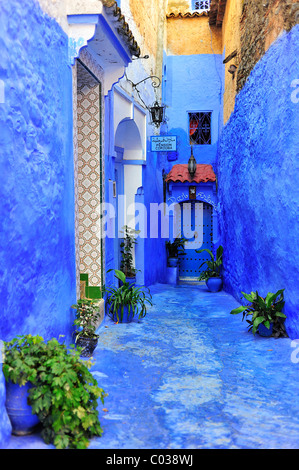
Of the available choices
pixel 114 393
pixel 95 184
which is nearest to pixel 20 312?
pixel 114 393

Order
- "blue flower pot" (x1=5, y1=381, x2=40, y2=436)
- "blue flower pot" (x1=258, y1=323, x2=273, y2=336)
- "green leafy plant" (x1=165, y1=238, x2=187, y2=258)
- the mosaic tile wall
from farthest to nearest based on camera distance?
"green leafy plant" (x1=165, y1=238, x2=187, y2=258), the mosaic tile wall, "blue flower pot" (x1=258, y1=323, x2=273, y2=336), "blue flower pot" (x1=5, y1=381, x2=40, y2=436)

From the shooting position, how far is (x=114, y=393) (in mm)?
4457

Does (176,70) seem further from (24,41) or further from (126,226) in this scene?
(24,41)

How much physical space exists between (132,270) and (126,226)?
939mm

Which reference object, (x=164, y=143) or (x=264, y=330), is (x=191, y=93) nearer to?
(x=164, y=143)

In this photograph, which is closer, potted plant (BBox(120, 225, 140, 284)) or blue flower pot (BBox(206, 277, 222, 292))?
potted plant (BBox(120, 225, 140, 284))

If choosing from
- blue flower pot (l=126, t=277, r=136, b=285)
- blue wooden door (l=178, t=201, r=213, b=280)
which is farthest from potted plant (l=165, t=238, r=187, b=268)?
blue flower pot (l=126, t=277, r=136, b=285)

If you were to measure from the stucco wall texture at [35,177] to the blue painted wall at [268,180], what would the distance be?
2.73 m

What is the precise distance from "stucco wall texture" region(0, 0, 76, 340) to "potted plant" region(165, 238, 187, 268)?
26.9ft

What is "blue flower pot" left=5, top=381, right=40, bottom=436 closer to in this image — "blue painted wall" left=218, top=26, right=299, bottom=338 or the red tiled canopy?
"blue painted wall" left=218, top=26, right=299, bottom=338

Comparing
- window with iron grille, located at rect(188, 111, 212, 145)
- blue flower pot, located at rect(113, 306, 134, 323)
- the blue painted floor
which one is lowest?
the blue painted floor

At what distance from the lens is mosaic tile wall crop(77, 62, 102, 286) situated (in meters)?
6.80

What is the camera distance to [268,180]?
22.8 ft

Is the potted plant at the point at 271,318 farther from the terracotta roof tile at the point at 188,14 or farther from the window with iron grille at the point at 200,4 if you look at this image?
the window with iron grille at the point at 200,4
